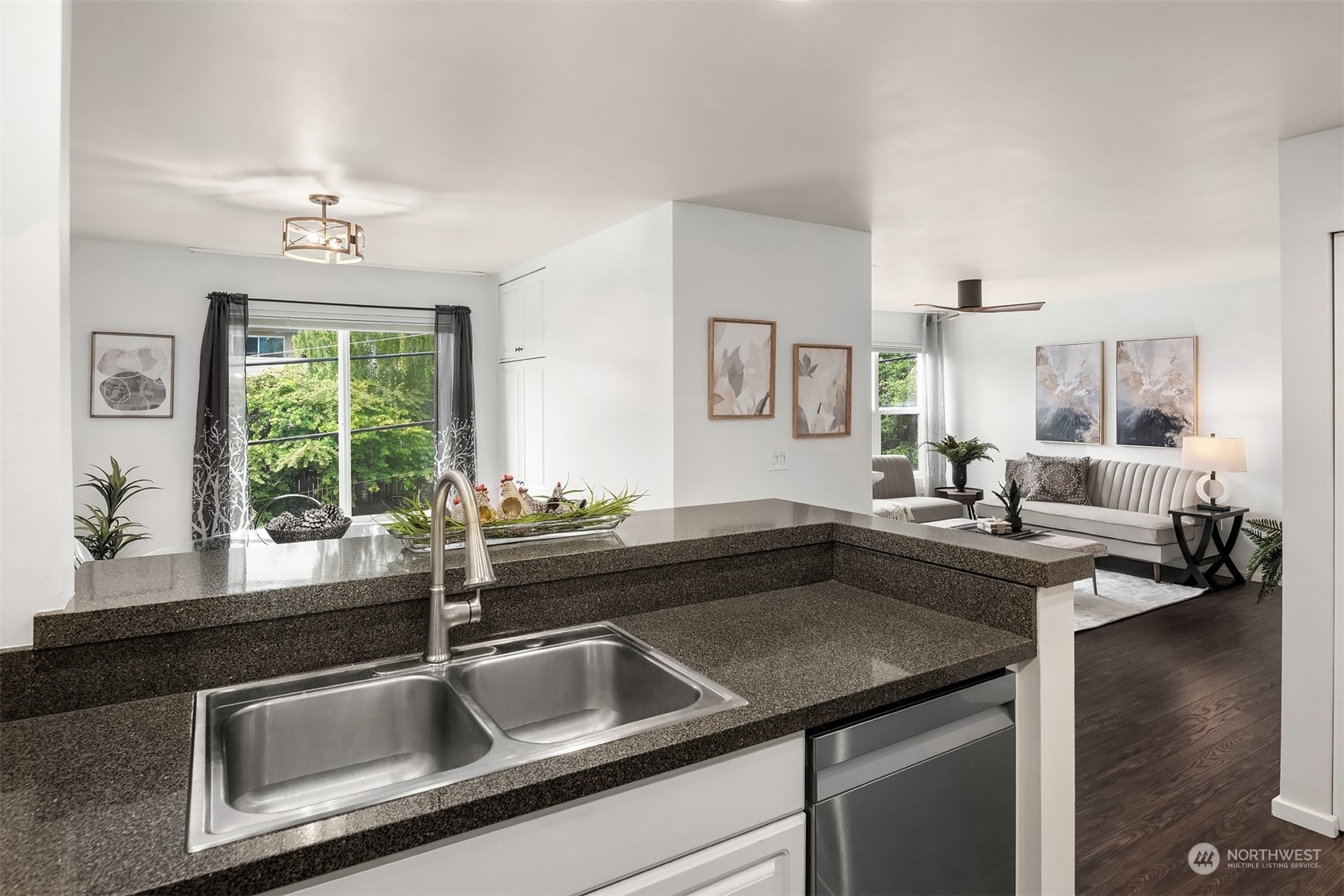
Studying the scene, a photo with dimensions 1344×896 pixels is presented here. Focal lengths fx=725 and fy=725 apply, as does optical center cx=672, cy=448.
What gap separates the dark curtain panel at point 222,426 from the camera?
4.57m

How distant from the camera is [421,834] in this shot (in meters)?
0.86

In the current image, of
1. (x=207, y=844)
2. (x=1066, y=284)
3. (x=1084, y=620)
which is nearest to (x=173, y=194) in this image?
(x=207, y=844)

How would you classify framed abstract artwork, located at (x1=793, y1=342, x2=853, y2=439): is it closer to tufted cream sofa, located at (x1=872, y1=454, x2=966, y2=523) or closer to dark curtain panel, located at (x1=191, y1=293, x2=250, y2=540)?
tufted cream sofa, located at (x1=872, y1=454, x2=966, y2=523)

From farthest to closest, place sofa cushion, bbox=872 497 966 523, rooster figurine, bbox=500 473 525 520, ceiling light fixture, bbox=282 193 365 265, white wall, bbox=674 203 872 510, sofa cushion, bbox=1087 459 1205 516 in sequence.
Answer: sofa cushion, bbox=872 497 966 523 → sofa cushion, bbox=1087 459 1205 516 → white wall, bbox=674 203 872 510 → ceiling light fixture, bbox=282 193 365 265 → rooster figurine, bbox=500 473 525 520

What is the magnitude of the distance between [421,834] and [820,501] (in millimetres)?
3452

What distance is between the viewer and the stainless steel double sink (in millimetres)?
1077

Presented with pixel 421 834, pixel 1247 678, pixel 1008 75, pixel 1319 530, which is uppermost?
pixel 1008 75

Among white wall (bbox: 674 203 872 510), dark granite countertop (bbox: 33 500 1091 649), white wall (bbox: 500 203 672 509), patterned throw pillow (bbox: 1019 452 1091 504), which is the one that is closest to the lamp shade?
patterned throw pillow (bbox: 1019 452 1091 504)

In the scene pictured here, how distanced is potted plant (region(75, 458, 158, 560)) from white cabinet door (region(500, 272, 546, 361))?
7.94 feet

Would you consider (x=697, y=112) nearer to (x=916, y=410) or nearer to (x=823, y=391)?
(x=823, y=391)

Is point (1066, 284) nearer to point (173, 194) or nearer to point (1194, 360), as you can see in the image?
A: point (1194, 360)

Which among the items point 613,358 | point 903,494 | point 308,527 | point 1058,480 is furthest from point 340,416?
point 1058,480

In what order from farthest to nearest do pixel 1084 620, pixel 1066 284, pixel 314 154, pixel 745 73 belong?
pixel 1066 284
pixel 1084 620
pixel 314 154
pixel 745 73

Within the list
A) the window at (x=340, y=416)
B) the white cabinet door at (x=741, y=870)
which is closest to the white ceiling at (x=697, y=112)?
the window at (x=340, y=416)
